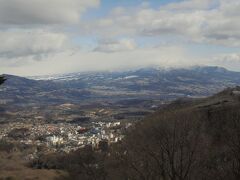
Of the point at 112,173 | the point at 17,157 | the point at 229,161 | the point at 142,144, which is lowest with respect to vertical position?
the point at 17,157

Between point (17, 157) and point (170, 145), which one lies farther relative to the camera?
point (17, 157)

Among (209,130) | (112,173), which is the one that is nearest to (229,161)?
(209,130)

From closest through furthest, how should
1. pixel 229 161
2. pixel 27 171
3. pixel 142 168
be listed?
pixel 142 168 < pixel 229 161 < pixel 27 171

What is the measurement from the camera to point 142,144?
157 ft

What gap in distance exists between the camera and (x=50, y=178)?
11450cm

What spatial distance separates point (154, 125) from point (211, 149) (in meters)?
19.1

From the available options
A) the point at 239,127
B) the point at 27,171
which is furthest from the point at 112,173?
the point at 27,171

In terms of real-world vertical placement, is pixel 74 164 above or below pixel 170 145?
below

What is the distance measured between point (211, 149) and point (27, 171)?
84146mm

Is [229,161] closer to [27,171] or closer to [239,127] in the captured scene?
[239,127]

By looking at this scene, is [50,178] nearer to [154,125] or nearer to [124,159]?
[124,159]

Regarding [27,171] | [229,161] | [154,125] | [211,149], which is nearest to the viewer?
[154,125]

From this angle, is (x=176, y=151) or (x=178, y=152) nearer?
(x=176, y=151)

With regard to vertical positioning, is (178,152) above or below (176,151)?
below
